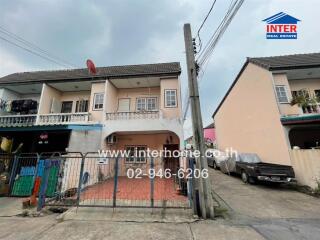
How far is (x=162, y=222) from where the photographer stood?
445 cm

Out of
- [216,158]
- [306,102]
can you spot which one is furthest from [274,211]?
[216,158]

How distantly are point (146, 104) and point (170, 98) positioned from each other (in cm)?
233

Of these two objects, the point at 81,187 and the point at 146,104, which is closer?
the point at 81,187

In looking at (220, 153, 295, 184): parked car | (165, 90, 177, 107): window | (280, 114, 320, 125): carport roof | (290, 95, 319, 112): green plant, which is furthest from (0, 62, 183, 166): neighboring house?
(290, 95, 319, 112): green plant

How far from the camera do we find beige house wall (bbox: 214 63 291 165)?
9641 mm

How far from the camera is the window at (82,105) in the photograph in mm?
12414

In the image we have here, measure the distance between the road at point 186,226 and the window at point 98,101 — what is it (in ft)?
21.5

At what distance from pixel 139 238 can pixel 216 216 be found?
2503mm

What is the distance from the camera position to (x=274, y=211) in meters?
5.43

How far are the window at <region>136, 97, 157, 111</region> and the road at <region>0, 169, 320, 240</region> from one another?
782 cm

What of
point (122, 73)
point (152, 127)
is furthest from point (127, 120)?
point (122, 73)

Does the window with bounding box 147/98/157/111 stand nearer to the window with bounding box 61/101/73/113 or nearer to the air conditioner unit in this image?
the air conditioner unit

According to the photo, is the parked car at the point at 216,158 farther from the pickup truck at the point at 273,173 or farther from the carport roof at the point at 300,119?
the carport roof at the point at 300,119

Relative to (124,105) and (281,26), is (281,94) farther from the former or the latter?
(124,105)
